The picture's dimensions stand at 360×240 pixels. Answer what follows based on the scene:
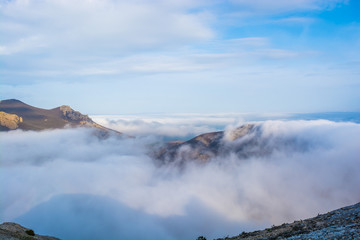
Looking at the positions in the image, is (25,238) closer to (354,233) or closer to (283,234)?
(283,234)

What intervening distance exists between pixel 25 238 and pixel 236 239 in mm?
34503

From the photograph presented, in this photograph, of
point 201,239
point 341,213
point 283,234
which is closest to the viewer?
point 283,234

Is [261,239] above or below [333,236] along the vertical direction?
below

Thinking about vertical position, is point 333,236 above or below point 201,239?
above

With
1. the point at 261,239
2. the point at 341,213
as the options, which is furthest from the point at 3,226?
the point at 341,213

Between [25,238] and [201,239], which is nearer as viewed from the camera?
[25,238]

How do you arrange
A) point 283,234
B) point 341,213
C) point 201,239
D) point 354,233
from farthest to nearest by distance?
1. point 201,239
2. point 341,213
3. point 283,234
4. point 354,233

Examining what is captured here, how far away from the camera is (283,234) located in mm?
37719

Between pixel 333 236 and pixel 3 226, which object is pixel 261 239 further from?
pixel 3 226

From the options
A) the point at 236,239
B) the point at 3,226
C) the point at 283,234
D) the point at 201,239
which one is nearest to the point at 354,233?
the point at 283,234

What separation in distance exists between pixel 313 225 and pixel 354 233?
38.0 ft

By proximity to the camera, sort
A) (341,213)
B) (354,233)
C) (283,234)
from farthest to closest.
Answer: (341,213), (283,234), (354,233)

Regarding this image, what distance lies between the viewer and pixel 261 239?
3772 cm

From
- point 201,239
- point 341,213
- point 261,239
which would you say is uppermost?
point 341,213
